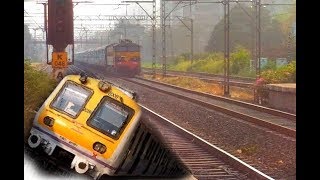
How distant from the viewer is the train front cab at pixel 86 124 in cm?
580

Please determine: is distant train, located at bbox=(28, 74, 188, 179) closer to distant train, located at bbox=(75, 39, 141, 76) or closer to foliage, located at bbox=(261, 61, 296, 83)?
distant train, located at bbox=(75, 39, 141, 76)

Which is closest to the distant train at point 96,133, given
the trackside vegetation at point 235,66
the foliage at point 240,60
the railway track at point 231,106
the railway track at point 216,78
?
the railway track at point 231,106

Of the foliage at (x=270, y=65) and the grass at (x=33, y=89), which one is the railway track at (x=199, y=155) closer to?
the grass at (x=33, y=89)

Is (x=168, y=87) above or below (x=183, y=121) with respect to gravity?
above

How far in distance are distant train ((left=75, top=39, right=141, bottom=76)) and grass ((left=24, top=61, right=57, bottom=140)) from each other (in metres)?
0.50

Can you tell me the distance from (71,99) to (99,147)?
0.76 metres

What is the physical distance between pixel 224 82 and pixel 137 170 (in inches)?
100

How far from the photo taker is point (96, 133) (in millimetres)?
5906

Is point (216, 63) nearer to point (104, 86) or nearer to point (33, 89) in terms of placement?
point (104, 86)

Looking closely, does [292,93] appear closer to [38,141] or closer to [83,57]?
[83,57]

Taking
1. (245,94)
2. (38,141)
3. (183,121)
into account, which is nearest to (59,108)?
(38,141)

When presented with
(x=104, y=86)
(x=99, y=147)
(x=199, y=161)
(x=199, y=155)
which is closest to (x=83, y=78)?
(x=104, y=86)

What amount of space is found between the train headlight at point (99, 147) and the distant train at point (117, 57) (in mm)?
1098

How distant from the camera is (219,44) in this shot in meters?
6.76
